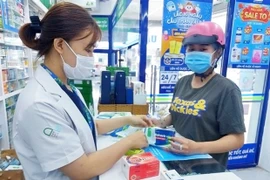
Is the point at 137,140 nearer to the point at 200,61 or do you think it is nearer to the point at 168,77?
the point at 200,61

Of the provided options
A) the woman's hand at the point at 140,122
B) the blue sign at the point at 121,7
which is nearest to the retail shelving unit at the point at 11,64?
the blue sign at the point at 121,7

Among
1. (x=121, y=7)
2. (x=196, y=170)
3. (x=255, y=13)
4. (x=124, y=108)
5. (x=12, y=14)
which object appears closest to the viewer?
(x=196, y=170)

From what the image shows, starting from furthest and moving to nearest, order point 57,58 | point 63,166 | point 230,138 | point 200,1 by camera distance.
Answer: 1. point 200,1
2. point 230,138
3. point 57,58
4. point 63,166

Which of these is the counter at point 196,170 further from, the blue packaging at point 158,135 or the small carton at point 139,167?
the blue packaging at point 158,135

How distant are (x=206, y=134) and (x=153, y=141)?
0.35m

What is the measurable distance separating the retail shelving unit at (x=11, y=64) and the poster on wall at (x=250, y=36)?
9.73 ft

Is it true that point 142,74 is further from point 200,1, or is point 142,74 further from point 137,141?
Answer: point 137,141

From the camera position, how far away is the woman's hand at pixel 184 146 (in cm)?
108

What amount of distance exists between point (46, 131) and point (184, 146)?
2.28 ft

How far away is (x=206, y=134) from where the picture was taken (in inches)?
49.9

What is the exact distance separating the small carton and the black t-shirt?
1.61 feet

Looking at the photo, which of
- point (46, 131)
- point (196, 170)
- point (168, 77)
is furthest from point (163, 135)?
point (168, 77)

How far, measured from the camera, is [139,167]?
88 centimetres

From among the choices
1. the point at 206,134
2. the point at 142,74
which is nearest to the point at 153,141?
the point at 206,134
